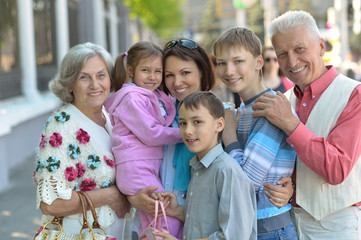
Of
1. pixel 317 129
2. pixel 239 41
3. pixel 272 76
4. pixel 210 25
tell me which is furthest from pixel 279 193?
pixel 210 25

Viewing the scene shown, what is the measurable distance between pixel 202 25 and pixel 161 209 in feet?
261

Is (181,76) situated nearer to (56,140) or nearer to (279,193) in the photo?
(56,140)

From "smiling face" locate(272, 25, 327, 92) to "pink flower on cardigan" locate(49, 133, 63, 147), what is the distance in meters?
1.46

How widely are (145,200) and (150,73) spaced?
892 mm

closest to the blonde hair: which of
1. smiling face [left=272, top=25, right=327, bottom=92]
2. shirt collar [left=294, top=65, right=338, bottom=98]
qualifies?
smiling face [left=272, top=25, right=327, bottom=92]

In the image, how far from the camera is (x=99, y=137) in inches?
117

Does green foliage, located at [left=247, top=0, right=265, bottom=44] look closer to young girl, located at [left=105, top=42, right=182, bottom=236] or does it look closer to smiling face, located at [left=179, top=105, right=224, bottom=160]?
young girl, located at [left=105, top=42, right=182, bottom=236]

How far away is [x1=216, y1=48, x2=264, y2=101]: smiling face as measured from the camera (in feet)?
8.77

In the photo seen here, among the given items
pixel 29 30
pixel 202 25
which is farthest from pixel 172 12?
pixel 202 25

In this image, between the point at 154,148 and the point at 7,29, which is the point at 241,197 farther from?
the point at 7,29

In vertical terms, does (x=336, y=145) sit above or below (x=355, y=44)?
above

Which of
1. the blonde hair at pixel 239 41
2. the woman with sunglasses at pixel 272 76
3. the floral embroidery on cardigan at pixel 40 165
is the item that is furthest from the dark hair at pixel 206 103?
the woman with sunglasses at pixel 272 76

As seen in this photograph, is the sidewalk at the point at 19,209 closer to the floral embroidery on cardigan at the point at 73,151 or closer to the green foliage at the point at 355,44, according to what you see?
the floral embroidery on cardigan at the point at 73,151

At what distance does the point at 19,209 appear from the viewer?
6.64 m
